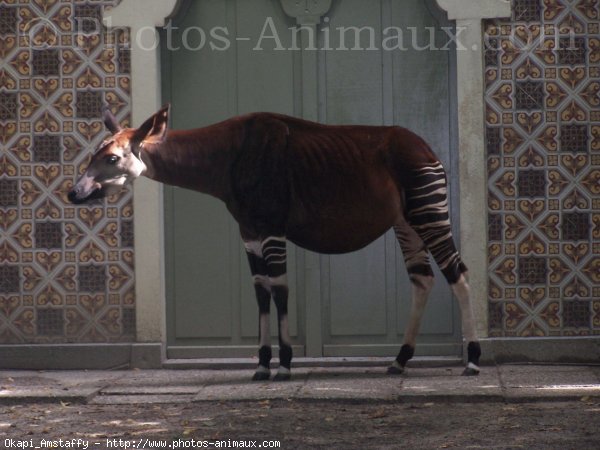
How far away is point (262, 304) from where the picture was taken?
9.80m

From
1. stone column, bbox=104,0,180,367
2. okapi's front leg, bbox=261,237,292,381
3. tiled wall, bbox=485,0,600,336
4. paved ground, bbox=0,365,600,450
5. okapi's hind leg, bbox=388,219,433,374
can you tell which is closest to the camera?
paved ground, bbox=0,365,600,450

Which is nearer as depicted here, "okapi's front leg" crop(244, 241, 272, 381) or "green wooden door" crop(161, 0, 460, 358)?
"okapi's front leg" crop(244, 241, 272, 381)

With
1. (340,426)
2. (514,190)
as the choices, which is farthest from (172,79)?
(340,426)

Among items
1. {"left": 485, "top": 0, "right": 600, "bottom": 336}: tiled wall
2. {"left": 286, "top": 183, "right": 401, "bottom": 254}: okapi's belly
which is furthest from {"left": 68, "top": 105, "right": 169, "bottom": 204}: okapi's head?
{"left": 485, "top": 0, "right": 600, "bottom": 336}: tiled wall

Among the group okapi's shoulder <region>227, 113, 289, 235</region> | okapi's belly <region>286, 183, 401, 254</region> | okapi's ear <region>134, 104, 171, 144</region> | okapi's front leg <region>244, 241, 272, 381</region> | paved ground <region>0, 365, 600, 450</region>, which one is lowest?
paved ground <region>0, 365, 600, 450</region>

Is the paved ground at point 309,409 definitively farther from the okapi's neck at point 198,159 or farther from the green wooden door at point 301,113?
the okapi's neck at point 198,159

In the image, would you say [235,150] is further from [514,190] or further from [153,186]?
[514,190]

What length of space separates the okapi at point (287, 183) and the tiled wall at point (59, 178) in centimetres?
88

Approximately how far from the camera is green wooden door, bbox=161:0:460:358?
10742mm

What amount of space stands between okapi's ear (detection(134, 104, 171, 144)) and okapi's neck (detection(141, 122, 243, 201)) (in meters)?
0.05

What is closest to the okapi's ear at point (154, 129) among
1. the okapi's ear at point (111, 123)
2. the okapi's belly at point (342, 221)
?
the okapi's ear at point (111, 123)

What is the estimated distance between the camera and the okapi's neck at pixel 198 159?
981cm

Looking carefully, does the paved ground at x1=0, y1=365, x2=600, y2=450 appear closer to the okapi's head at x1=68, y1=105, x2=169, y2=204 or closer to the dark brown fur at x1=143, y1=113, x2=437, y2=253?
the dark brown fur at x1=143, y1=113, x2=437, y2=253

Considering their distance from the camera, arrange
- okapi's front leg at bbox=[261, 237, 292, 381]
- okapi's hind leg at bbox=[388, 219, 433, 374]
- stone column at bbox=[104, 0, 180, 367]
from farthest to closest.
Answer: stone column at bbox=[104, 0, 180, 367], okapi's hind leg at bbox=[388, 219, 433, 374], okapi's front leg at bbox=[261, 237, 292, 381]
